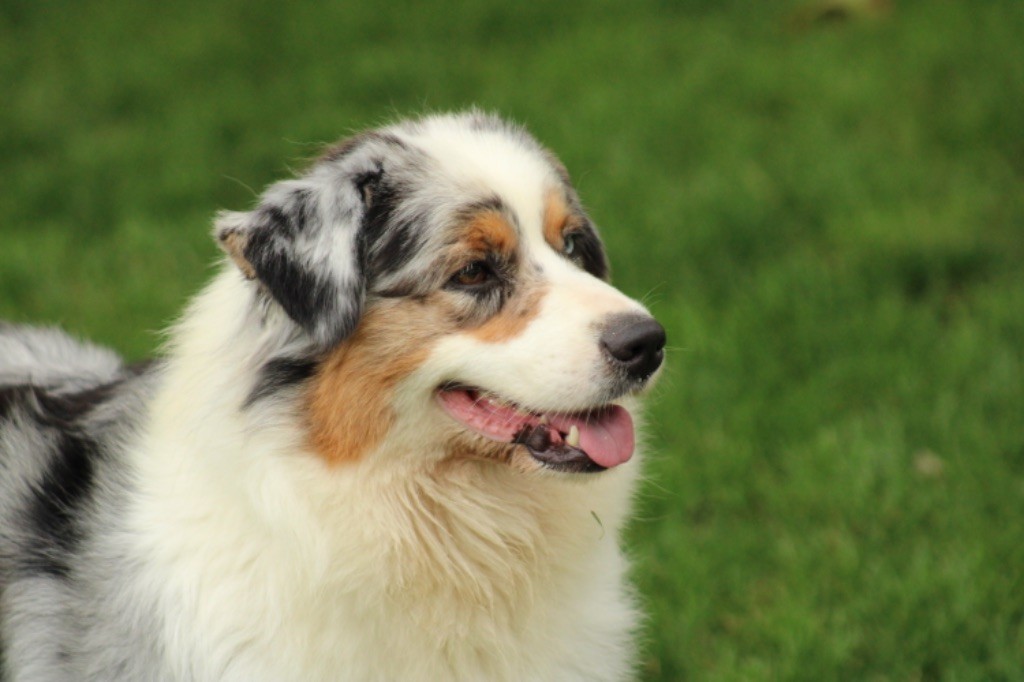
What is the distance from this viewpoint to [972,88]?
8.12 metres

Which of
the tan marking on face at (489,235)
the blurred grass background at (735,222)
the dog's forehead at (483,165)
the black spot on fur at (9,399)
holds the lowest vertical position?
the blurred grass background at (735,222)

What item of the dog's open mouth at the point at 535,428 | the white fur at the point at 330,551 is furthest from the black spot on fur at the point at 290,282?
the dog's open mouth at the point at 535,428

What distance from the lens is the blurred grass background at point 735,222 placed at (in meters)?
4.51

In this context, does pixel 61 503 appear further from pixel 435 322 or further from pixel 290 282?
pixel 435 322

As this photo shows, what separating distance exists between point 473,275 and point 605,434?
1.80 feet

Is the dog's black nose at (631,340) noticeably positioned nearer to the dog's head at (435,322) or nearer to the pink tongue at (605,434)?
the dog's head at (435,322)

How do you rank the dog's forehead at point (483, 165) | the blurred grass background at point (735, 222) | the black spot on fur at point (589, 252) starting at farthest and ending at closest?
the blurred grass background at point (735, 222), the black spot on fur at point (589, 252), the dog's forehead at point (483, 165)

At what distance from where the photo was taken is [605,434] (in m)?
3.30

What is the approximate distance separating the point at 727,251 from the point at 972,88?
2652 mm

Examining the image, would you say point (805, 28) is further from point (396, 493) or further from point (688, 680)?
point (396, 493)

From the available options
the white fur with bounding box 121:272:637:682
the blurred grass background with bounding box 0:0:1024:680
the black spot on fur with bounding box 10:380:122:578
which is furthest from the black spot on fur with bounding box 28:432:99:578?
the blurred grass background with bounding box 0:0:1024:680

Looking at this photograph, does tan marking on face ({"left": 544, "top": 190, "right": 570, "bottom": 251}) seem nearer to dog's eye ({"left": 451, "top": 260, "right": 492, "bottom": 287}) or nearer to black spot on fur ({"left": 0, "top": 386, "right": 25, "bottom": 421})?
dog's eye ({"left": 451, "top": 260, "right": 492, "bottom": 287})

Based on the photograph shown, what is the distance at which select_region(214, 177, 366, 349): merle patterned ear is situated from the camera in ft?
10.2

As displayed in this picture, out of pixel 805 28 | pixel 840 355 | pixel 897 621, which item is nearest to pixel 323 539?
pixel 897 621
